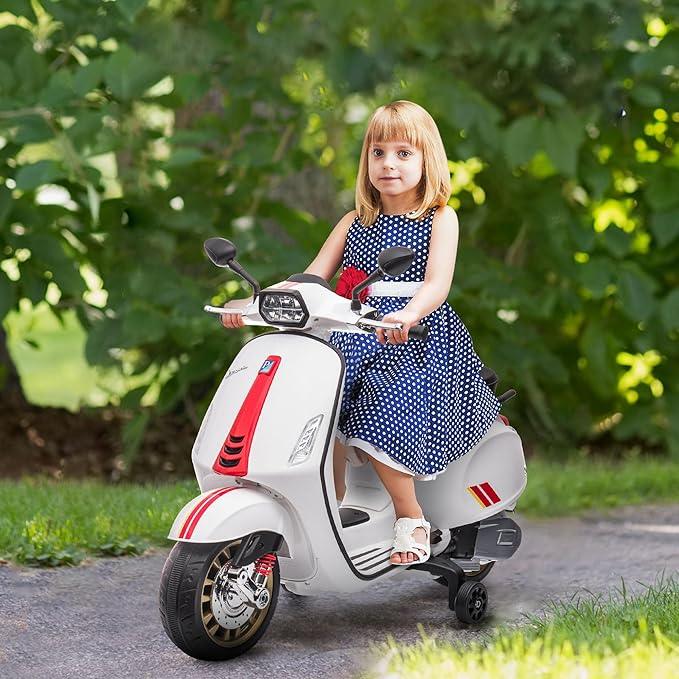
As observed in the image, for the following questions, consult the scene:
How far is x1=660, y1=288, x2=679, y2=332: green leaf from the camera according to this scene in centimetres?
603

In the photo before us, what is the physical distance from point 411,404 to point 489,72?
11.9 ft

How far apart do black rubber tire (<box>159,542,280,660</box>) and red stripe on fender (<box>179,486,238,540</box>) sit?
0.05 meters

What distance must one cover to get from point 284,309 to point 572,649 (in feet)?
3.60

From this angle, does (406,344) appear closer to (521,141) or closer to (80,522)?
(80,522)

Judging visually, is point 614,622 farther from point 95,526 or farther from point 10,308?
point 10,308

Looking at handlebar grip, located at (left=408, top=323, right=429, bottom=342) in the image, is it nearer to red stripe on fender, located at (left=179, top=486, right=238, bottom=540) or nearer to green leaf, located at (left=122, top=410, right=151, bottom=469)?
red stripe on fender, located at (left=179, top=486, right=238, bottom=540)

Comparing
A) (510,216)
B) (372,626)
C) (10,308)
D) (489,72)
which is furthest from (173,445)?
(372,626)

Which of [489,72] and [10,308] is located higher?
[489,72]

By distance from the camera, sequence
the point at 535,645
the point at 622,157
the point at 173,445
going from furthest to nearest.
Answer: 1. the point at 173,445
2. the point at 622,157
3. the point at 535,645

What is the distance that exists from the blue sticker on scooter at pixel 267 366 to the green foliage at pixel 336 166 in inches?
78.7

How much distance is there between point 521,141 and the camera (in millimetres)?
5789

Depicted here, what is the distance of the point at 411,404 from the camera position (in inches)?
129

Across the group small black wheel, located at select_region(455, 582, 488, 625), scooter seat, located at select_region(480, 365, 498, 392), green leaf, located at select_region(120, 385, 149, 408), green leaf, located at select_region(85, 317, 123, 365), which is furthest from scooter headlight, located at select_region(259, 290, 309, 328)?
green leaf, located at select_region(120, 385, 149, 408)

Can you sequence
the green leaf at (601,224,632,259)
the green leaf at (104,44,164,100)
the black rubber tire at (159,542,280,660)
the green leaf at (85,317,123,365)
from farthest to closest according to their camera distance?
the green leaf at (601,224,632,259) → the green leaf at (85,317,123,365) → the green leaf at (104,44,164,100) → the black rubber tire at (159,542,280,660)
